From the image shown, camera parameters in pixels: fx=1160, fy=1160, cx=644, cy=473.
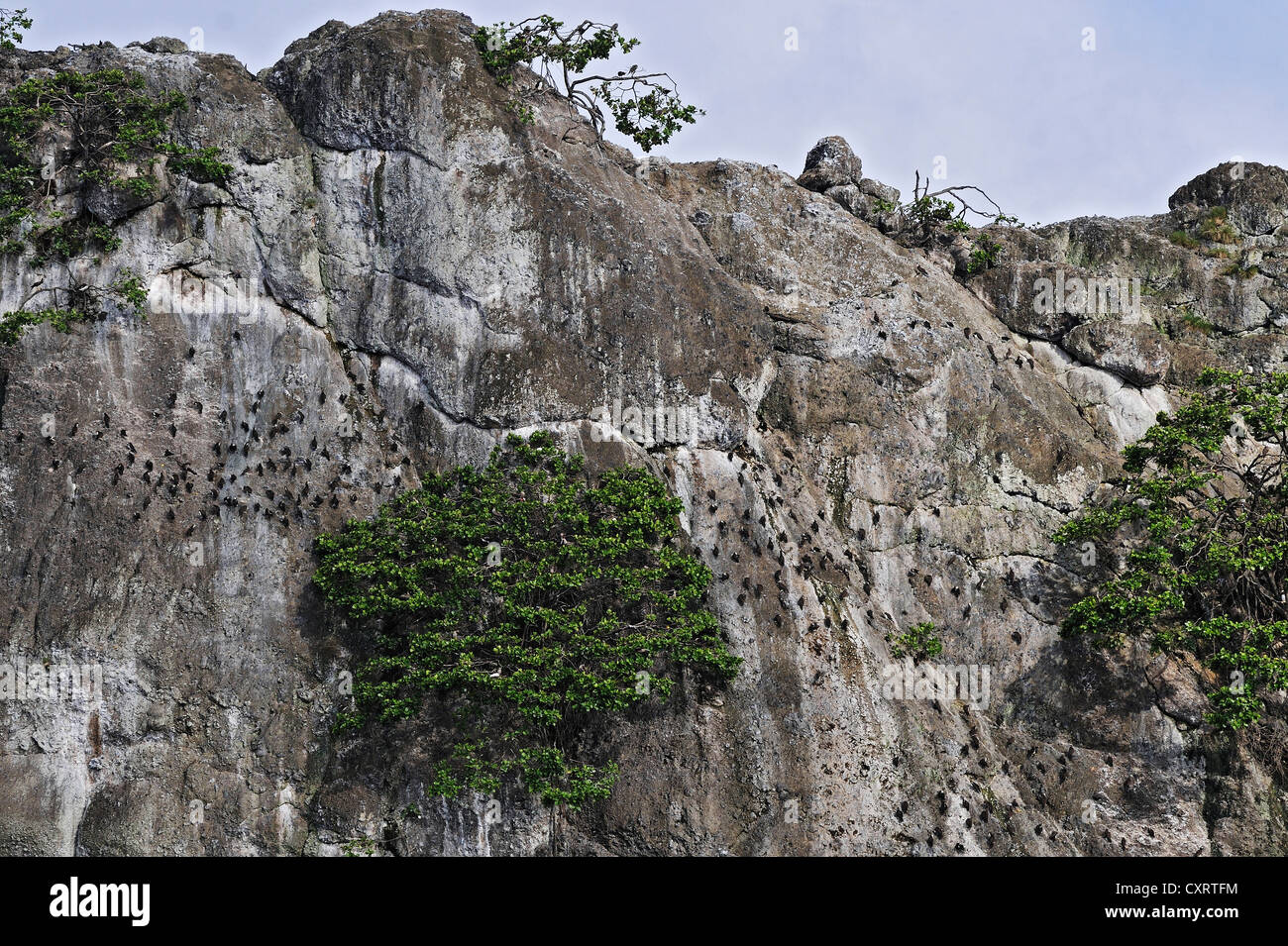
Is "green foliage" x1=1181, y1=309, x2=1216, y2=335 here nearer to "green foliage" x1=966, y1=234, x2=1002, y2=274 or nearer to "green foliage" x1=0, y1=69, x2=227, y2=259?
"green foliage" x1=966, y1=234, x2=1002, y2=274

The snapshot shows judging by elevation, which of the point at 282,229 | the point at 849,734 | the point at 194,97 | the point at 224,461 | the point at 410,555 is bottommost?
the point at 849,734

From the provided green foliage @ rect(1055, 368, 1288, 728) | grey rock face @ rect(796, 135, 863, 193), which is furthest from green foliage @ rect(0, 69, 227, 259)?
green foliage @ rect(1055, 368, 1288, 728)

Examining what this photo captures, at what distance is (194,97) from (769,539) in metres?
16.1

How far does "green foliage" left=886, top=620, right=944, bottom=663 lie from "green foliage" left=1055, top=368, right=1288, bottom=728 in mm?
2829

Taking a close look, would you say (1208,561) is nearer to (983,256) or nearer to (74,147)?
(983,256)

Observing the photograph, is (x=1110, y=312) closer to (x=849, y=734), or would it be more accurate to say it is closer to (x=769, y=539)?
(x=769, y=539)

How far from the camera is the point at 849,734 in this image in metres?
22.4

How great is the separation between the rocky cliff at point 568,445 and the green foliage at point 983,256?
0.93 metres

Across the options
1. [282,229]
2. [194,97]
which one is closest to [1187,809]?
[282,229]

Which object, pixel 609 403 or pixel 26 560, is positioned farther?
pixel 609 403

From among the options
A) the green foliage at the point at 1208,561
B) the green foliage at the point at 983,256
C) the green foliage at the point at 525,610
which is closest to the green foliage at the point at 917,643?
the green foliage at the point at 1208,561

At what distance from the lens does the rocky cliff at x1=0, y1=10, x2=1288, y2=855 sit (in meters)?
21.5

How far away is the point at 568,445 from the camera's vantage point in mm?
23875

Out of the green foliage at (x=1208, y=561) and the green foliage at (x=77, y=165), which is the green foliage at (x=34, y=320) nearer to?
the green foliage at (x=77, y=165)
